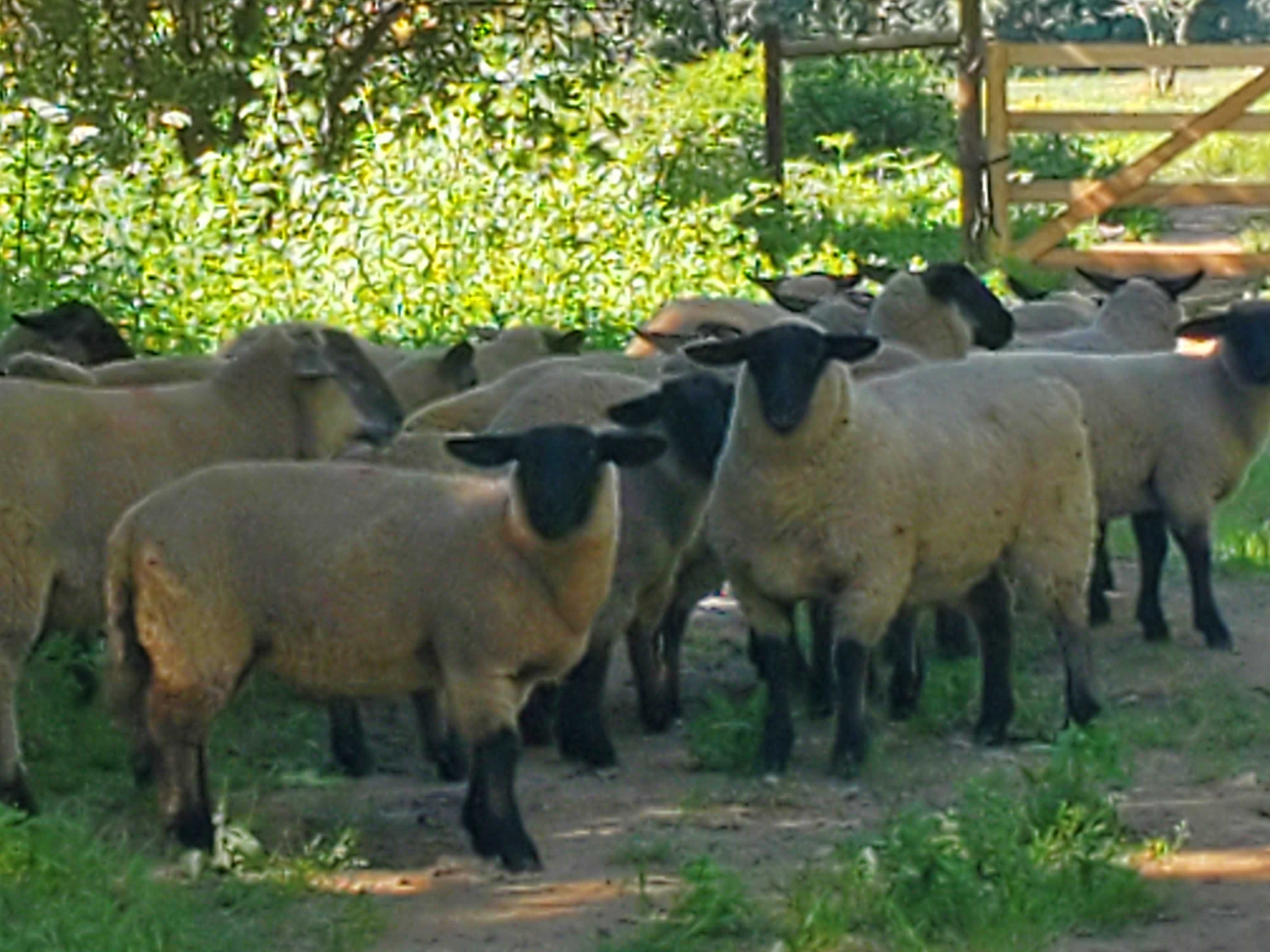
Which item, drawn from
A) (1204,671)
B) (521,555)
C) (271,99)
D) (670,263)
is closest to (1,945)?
(521,555)

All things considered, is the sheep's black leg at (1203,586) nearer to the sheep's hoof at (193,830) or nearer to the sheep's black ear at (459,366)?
the sheep's black ear at (459,366)

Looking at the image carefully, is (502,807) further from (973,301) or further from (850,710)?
(973,301)

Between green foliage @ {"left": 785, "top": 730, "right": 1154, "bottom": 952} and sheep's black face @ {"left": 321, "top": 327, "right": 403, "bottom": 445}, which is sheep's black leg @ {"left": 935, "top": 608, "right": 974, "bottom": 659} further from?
green foliage @ {"left": 785, "top": 730, "right": 1154, "bottom": 952}

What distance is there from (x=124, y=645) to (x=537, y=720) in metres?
1.83

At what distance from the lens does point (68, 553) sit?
25.4 ft

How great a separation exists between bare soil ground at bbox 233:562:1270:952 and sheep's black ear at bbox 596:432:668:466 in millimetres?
1031

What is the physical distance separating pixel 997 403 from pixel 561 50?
9169mm

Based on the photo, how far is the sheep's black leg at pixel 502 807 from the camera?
283 inches

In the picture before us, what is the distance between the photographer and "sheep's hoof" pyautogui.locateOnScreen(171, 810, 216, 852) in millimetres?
7266

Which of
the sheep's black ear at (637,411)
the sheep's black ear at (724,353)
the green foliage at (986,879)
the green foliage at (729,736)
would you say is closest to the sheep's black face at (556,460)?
the sheep's black ear at (637,411)

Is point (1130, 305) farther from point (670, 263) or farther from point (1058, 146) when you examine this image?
point (1058, 146)

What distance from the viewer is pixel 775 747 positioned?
27.7ft

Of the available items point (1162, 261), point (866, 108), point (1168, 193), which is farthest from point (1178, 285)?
point (866, 108)

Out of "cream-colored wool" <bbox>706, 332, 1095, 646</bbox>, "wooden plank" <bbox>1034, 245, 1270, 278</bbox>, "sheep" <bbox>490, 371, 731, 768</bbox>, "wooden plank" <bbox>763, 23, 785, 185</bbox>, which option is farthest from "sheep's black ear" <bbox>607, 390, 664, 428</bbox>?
"wooden plank" <bbox>1034, 245, 1270, 278</bbox>
